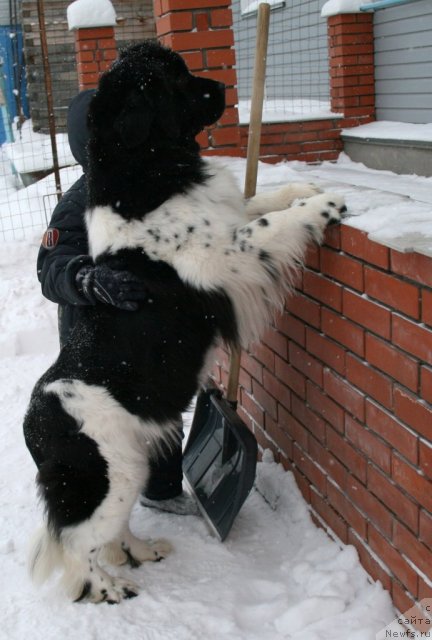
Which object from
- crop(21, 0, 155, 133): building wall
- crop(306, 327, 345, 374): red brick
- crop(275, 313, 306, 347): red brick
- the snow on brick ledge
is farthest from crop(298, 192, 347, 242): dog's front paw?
crop(21, 0, 155, 133): building wall

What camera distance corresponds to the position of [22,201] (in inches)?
393

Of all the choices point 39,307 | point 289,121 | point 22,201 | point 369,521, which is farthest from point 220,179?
→ point 22,201

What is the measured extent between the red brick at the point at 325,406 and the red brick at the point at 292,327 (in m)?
0.20

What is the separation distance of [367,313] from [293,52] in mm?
8043

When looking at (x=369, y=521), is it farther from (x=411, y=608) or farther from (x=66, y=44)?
(x=66, y=44)

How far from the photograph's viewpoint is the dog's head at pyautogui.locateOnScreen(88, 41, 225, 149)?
2.65 m

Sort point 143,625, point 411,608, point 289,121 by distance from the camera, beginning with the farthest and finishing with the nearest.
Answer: point 289,121
point 143,625
point 411,608

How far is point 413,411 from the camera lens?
87.4 inches

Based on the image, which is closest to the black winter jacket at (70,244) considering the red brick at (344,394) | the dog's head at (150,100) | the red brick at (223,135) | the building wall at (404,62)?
the dog's head at (150,100)

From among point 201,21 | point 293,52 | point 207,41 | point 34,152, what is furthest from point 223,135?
point 34,152

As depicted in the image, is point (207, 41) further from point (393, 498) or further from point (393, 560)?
point (393, 560)

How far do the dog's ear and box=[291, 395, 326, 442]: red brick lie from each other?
135cm

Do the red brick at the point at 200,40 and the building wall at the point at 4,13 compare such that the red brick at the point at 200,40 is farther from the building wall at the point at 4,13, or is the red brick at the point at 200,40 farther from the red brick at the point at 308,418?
the building wall at the point at 4,13

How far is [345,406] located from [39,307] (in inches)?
176
